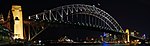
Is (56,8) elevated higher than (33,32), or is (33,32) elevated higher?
(56,8)

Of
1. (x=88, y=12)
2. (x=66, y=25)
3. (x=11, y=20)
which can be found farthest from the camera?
(x=88, y=12)

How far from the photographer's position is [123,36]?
96000mm

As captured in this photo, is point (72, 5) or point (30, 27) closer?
point (30, 27)

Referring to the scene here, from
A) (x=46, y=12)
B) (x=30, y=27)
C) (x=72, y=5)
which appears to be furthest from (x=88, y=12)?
(x=30, y=27)

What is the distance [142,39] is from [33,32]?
5188 cm

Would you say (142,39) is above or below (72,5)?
below

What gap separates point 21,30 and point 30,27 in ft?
5.44

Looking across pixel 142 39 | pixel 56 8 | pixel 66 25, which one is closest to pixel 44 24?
pixel 66 25

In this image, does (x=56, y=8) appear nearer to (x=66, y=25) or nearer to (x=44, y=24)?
(x=66, y=25)

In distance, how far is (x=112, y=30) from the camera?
3246 inches

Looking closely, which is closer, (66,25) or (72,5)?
(66,25)

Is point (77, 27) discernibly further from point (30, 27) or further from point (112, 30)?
point (112, 30)

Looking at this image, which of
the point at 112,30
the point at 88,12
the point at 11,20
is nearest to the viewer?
the point at 11,20

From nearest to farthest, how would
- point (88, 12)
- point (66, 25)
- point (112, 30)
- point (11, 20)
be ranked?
point (11, 20) → point (66, 25) → point (88, 12) → point (112, 30)
